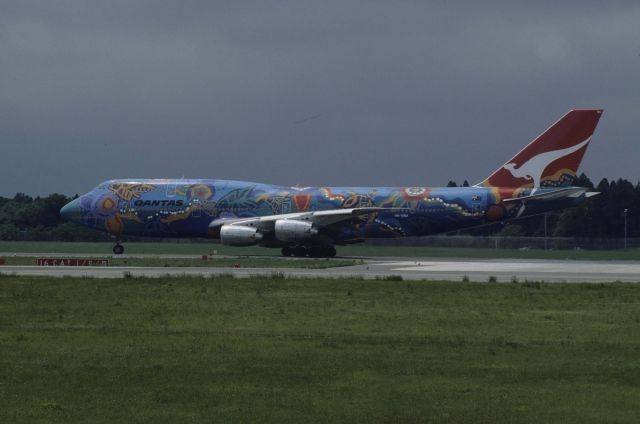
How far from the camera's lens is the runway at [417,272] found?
39.2 metres

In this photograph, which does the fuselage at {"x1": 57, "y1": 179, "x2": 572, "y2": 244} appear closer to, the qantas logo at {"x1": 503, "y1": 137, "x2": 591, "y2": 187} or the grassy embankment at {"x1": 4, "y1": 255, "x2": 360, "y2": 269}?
the qantas logo at {"x1": 503, "y1": 137, "x2": 591, "y2": 187}

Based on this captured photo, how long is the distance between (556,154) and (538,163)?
108 cm

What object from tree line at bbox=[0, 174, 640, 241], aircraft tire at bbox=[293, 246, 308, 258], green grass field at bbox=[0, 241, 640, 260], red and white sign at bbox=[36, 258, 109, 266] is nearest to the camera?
red and white sign at bbox=[36, 258, 109, 266]

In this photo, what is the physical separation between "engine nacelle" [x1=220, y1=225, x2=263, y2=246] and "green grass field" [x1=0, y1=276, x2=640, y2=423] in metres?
24.6

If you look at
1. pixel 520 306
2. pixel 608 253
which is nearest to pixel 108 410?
pixel 520 306

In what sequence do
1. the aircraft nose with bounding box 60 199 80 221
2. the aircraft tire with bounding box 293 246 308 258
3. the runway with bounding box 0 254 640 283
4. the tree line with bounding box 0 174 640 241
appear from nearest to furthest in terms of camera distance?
the runway with bounding box 0 254 640 283, the aircraft tire with bounding box 293 246 308 258, the aircraft nose with bounding box 60 199 80 221, the tree line with bounding box 0 174 640 241

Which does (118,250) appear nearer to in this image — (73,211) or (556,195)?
(73,211)

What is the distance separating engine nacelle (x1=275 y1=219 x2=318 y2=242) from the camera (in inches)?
2196

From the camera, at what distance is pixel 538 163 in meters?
57.5

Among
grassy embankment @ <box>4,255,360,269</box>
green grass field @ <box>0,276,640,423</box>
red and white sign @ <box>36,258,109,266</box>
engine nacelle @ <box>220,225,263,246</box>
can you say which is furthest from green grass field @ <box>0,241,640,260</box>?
green grass field @ <box>0,276,640,423</box>

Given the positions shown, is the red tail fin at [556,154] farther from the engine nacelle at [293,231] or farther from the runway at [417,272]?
the engine nacelle at [293,231]

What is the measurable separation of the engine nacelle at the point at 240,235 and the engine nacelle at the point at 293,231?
1241mm

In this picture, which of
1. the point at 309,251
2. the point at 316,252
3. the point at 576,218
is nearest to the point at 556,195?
the point at 316,252

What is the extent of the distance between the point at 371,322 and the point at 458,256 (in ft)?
128
